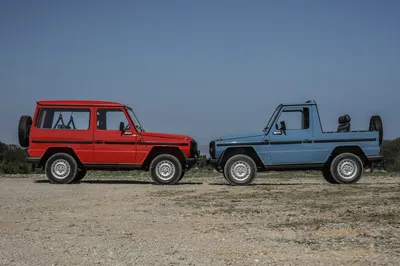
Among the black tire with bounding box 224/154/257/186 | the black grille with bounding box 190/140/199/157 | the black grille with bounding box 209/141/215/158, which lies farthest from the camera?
the black grille with bounding box 190/140/199/157

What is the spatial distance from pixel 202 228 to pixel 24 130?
8.68 m

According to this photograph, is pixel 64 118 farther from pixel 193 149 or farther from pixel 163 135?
pixel 193 149

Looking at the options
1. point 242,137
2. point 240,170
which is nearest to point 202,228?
point 240,170

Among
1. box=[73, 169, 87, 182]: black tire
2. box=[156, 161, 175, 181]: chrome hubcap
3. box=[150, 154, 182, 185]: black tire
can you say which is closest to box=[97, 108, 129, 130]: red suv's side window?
box=[150, 154, 182, 185]: black tire

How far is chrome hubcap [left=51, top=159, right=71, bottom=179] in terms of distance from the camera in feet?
48.0

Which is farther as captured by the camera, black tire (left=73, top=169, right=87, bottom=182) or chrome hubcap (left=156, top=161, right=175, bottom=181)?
black tire (left=73, top=169, right=87, bottom=182)

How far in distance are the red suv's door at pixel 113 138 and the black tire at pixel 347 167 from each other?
5063mm

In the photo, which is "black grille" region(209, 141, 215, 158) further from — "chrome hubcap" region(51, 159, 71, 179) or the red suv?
"chrome hubcap" region(51, 159, 71, 179)

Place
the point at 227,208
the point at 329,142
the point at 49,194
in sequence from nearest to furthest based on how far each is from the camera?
1. the point at 227,208
2. the point at 49,194
3. the point at 329,142

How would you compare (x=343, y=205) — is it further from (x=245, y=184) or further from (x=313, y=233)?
(x=245, y=184)

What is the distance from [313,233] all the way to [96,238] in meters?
2.60

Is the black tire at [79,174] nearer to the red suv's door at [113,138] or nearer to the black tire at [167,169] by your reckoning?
the red suv's door at [113,138]

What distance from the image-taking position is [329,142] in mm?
14016

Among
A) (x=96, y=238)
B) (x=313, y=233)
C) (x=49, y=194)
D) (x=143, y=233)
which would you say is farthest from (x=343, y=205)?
(x=49, y=194)
